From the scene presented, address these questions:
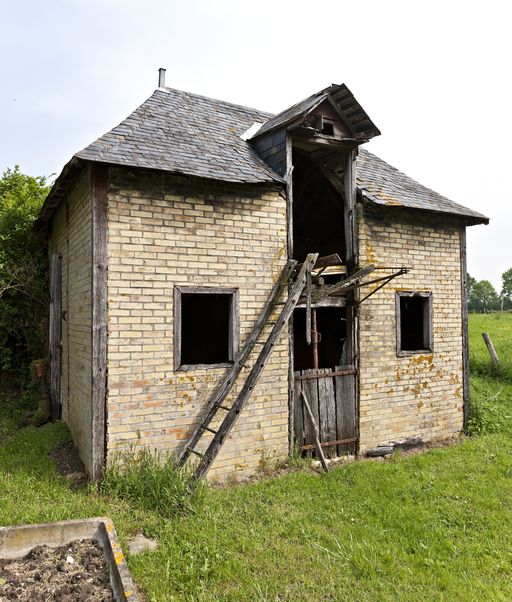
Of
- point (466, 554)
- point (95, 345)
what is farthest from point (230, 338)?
point (466, 554)

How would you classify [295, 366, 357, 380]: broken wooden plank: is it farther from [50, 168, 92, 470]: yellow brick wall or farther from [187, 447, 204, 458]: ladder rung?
[50, 168, 92, 470]: yellow brick wall

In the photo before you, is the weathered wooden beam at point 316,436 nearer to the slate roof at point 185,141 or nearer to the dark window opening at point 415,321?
the dark window opening at point 415,321

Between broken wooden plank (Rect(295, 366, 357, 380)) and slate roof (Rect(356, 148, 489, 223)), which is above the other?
slate roof (Rect(356, 148, 489, 223))

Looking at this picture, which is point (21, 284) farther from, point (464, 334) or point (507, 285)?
point (507, 285)

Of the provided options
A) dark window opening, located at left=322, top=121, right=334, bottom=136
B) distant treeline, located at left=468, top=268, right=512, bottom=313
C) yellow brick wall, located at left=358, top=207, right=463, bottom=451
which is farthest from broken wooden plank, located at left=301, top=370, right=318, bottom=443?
distant treeline, located at left=468, top=268, right=512, bottom=313

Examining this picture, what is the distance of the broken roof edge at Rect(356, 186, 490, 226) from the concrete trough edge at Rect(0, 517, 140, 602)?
6198mm

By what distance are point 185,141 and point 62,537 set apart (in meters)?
5.48

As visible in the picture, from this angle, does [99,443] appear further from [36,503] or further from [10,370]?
[10,370]

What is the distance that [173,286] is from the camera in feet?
21.0

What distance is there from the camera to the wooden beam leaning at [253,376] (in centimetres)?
602

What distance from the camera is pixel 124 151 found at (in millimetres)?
6180

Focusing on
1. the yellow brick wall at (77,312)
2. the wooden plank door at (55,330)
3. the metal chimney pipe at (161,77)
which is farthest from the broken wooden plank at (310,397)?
→ the metal chimney pipe at (161,77)

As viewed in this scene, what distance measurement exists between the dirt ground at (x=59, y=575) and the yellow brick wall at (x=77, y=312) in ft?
5.86

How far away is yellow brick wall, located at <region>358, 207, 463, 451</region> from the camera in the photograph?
8094 mm
